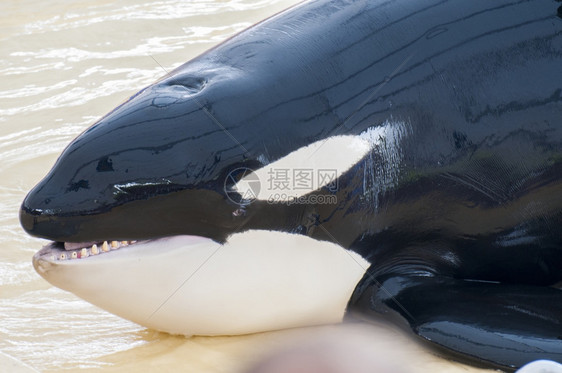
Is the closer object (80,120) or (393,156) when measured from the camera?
(393,156)

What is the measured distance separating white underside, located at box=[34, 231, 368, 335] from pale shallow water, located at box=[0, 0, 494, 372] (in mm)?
123

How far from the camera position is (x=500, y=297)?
4.48 meters

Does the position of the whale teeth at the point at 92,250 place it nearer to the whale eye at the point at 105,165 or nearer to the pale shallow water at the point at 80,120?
the whale eye at the point at 105,165

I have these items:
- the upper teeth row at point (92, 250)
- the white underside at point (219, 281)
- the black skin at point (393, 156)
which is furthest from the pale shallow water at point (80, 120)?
the upper teeth row at point (92, 250)

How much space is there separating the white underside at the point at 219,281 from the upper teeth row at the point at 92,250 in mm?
40

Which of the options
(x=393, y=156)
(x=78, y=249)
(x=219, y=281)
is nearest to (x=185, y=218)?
(x=219, y=281)

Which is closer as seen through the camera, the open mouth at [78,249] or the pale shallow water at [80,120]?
the open mouth at [78,249]

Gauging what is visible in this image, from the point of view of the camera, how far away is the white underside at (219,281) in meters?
4.24

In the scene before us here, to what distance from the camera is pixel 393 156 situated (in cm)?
461

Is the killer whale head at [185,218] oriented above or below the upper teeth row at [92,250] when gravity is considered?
above

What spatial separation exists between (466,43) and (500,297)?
4.31 feet

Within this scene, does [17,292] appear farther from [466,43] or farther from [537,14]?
[537,14]

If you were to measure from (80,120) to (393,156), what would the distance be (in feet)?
A: 11.8

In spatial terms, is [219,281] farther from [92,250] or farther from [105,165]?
[105,165]
